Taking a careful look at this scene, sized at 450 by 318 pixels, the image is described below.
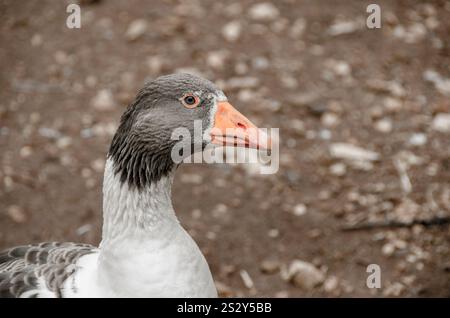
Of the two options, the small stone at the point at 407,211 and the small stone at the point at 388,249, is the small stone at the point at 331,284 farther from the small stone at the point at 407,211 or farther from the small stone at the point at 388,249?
the small stone at the point at 407,211

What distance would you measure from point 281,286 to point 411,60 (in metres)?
2.76

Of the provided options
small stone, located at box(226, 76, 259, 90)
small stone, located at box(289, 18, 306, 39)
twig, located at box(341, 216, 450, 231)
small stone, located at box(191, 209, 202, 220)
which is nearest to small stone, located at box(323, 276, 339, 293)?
twig, located at box(341, 216, 450, 231)

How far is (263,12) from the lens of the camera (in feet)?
20.8

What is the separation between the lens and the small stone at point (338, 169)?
4.93m

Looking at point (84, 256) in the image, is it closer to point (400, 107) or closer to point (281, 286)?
point (281, 286)

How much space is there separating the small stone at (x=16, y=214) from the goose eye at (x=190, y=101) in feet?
7.27

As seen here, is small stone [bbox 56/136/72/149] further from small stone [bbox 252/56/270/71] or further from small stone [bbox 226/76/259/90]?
small stone [bbox 252/56/270/71]

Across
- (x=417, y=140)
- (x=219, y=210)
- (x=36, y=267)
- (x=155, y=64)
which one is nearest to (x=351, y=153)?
(x=417, y=140)

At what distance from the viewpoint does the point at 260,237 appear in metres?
4.49

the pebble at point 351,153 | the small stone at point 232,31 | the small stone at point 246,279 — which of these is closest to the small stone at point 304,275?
the small stone at point 246,279

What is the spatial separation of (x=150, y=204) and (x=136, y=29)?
3592 mm

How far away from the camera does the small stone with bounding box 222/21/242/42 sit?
20.0 ft

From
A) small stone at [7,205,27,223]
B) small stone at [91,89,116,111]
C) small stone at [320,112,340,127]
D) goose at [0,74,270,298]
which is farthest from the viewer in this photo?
small stone at [91,89,116,111]

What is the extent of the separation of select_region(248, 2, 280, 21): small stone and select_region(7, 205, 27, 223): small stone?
2942 millimetres
